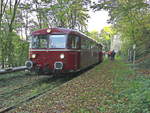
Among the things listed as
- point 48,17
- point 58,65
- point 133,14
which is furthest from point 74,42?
point 48,17

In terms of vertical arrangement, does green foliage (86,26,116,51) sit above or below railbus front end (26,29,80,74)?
above

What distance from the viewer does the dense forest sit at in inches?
732

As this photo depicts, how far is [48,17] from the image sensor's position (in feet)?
86.9

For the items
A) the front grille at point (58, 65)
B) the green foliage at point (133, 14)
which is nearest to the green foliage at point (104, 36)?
the green foliage at point (133, 14)

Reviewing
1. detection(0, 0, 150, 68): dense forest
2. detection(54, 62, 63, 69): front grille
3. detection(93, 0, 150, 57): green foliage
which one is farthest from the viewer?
detection(0, 0, 150, 68): dense forest

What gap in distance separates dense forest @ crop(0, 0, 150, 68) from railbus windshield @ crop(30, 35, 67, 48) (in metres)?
5.15

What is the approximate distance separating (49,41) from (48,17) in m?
14.0

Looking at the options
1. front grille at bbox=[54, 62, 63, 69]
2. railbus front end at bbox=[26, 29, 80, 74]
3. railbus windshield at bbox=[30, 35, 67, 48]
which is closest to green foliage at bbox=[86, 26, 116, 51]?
railbus windshield at bbox=[30, 35, 67, 48]

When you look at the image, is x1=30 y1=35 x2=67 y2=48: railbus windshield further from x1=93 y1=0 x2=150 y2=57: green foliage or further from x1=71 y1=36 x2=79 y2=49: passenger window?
x1=93 y1=0 x2=150 y2=57: green foliage

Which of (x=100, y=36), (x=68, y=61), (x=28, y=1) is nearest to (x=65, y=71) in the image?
(x=68, y=61)

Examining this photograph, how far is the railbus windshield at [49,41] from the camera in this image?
12751 millimetres

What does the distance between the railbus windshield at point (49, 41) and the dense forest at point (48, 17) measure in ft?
16.9

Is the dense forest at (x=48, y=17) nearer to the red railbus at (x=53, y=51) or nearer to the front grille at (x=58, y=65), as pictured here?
the red railbus at (x=53, y=51)

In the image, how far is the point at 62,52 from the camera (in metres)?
12.6
